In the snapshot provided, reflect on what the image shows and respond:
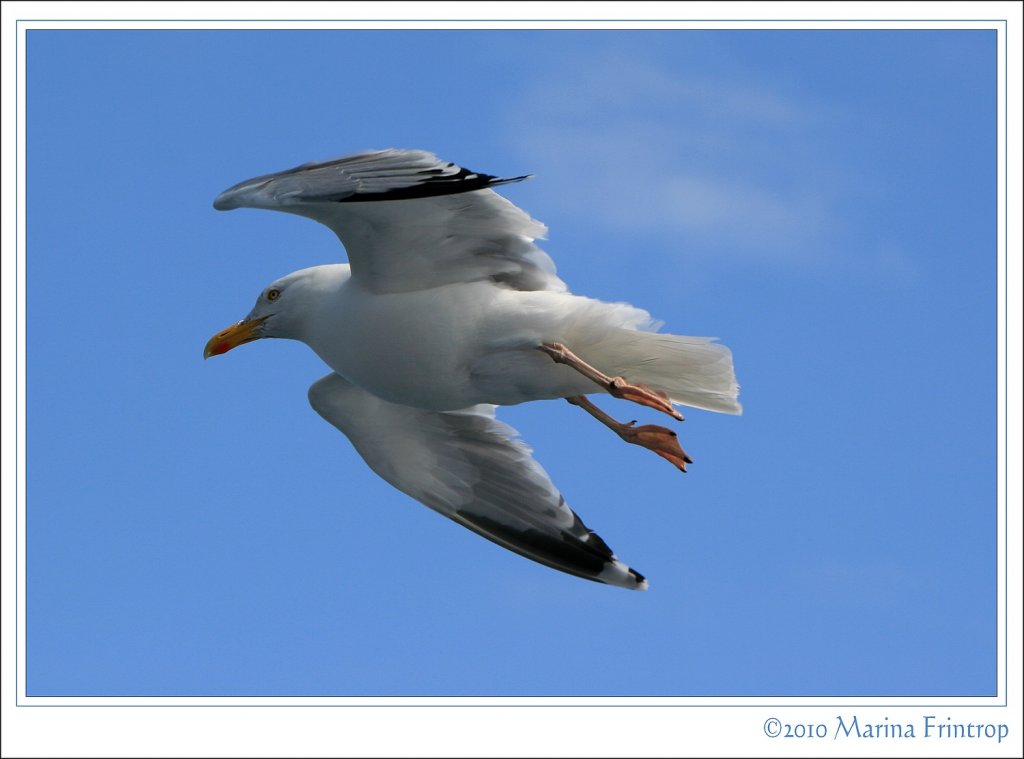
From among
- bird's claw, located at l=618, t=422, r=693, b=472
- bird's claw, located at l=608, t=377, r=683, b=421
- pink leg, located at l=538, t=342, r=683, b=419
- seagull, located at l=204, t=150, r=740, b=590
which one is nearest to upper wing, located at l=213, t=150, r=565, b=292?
seagull, located at l=204, t=150, r=740, b=590

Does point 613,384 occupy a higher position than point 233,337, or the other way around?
point 233,337

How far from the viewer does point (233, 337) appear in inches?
342

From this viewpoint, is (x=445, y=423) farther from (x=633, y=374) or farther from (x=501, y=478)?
(x=633, y=374)

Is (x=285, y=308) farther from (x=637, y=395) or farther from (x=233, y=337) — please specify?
(x=637, y=395)

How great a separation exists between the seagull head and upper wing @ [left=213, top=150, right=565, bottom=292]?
33cm

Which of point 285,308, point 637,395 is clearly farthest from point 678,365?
point 285,308

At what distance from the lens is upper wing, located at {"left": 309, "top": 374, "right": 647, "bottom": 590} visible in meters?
9.22

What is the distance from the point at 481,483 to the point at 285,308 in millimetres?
1574

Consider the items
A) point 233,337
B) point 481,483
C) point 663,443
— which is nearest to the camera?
point 663,443

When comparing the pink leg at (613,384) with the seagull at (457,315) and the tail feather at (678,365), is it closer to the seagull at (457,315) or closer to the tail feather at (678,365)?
the seagull at (457,315)

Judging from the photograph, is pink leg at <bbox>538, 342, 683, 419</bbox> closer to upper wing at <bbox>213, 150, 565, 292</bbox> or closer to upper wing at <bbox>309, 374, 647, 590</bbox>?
upper wing at <bbox>213, 150, 565, 292</bbox>

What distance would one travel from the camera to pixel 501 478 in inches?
366

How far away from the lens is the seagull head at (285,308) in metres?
8.34

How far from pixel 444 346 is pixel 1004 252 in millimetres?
3210
